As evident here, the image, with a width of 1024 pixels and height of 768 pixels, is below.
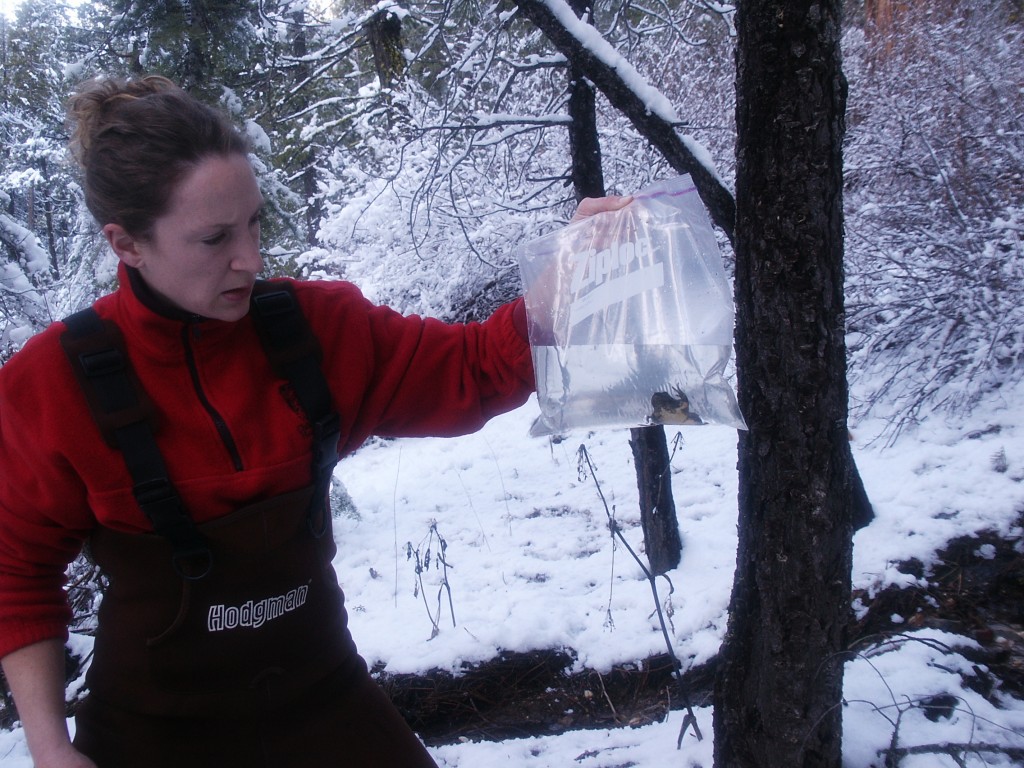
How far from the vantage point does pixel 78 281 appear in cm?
596

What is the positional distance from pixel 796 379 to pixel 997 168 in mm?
4782

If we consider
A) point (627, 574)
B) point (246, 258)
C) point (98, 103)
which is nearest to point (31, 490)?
point (246, 258)

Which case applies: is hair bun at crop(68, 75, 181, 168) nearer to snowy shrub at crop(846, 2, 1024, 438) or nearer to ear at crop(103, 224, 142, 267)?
ear at crop(103, 224, 142, 267)

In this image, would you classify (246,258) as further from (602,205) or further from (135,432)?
(602,205)

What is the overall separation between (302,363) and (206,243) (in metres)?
0.30

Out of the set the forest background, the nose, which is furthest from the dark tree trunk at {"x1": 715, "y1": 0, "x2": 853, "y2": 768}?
the forest background

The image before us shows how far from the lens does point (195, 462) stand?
137cm

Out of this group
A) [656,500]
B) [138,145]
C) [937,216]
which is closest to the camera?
[138,145]

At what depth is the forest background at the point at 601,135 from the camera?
12.4 feet

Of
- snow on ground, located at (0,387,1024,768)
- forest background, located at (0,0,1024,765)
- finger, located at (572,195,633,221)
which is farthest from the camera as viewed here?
forest background, located at (0,0,1024,765)

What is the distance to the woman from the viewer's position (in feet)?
4.31

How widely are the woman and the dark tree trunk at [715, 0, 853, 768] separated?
40 centimetres

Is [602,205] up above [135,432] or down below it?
above

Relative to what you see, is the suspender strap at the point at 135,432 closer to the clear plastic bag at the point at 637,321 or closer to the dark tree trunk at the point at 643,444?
the clear plastic bag at the point at 637,321
